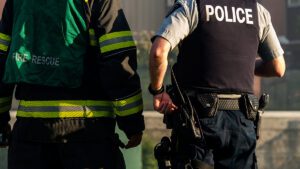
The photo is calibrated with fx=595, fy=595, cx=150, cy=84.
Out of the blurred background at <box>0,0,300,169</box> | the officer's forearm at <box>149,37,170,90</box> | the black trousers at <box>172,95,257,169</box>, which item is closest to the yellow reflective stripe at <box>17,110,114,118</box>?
the officer's forearm at <box>149,37,170,90</box>

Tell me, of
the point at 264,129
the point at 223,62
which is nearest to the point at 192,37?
the point at 223,62

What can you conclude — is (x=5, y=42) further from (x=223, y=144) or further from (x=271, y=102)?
(x=271, y=102)

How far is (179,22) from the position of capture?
2.98 m

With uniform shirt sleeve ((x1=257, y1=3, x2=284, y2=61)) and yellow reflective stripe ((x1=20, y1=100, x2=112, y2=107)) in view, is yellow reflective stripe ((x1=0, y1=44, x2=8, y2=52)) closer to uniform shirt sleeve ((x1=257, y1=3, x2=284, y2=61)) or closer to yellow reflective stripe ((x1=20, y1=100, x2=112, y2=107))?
yellow reflective stripe ((x1=20, y1=100, x2=112, y2=107))

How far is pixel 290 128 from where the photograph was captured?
6.91 meters

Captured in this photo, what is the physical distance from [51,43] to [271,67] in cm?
129

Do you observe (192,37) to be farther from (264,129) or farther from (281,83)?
(281,83)

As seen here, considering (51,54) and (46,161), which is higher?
(51,54)

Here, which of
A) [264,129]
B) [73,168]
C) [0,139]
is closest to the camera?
[73,168]

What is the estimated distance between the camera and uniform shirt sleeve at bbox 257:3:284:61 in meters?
3.25

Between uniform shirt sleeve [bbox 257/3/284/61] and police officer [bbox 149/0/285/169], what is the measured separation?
5 centimetres

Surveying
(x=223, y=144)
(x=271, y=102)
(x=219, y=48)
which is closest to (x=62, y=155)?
(x=223, y=144)

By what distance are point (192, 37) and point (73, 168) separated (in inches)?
35.5

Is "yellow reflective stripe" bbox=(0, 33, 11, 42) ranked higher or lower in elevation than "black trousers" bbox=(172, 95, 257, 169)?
higher
